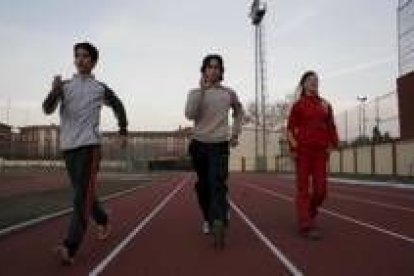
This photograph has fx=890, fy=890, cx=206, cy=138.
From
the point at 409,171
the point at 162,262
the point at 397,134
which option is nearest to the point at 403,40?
the point at 397,134

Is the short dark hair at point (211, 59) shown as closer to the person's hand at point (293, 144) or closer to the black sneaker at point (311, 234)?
the person's hand at point (293, 144)

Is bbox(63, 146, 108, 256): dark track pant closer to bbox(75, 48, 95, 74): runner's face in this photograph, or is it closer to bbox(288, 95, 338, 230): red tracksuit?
bbox(75, 48, 95, 74): runner's face

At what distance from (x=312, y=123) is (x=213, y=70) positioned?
6.36 ft

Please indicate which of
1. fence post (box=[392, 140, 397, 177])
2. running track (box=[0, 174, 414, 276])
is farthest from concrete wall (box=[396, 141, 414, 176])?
running track (box=[0, 174, 414, 276])

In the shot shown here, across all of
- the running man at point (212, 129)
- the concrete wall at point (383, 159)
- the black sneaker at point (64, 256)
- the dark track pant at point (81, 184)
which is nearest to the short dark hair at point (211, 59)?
the running man at point (212, 129)

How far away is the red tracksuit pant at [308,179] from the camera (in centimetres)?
1179

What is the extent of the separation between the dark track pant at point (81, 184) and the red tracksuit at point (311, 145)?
3.41 m

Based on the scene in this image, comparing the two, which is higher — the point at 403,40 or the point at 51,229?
the point at 403,40

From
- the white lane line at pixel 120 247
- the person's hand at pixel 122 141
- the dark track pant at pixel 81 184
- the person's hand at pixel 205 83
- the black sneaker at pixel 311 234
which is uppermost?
the person's hand at pixel 205 83

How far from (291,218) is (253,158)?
10280cm

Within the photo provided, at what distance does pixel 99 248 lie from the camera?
10.5 m

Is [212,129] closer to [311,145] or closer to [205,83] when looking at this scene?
[205,83]

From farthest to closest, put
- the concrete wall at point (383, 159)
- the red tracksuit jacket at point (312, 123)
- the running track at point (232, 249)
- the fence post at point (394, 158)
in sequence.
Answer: the concrete wall at point (383, 159) → the fence post at point (394, 158) → the red tracksuit jacket at point (312, 123) → the running track at point (232, 249)

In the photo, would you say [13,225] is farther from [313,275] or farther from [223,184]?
[313,275]
